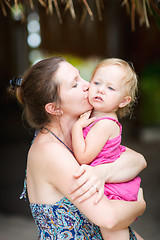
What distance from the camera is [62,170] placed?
154 centimetres

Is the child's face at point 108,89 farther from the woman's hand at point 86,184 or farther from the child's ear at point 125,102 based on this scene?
the woman's hand at point 86,184

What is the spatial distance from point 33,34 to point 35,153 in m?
10.3

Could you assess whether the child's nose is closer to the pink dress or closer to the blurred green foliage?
the pink dress

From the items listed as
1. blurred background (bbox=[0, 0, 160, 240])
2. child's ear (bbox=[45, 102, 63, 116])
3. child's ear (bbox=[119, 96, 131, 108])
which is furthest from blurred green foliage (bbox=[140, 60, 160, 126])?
child's ear (bbox=[45, 102, 63, 116])

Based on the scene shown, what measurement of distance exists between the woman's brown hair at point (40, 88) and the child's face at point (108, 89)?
19cm

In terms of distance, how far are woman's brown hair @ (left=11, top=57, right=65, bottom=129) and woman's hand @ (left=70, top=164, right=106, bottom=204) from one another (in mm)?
404

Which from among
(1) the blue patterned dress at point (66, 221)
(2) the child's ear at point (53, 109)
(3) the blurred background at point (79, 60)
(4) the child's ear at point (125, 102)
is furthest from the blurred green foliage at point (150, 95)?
(1) the blue patterned dress at point (66, 221)

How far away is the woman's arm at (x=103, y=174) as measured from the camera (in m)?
1.50

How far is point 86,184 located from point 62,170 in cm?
12

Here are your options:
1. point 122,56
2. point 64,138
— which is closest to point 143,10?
point 64,138

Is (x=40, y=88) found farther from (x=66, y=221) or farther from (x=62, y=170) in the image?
(x=66, y=221)

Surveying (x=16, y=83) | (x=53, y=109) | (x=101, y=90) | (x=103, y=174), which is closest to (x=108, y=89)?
(x=101, y=90)

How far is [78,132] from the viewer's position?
1.64 metres

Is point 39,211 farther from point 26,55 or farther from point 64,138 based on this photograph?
point 26,55
